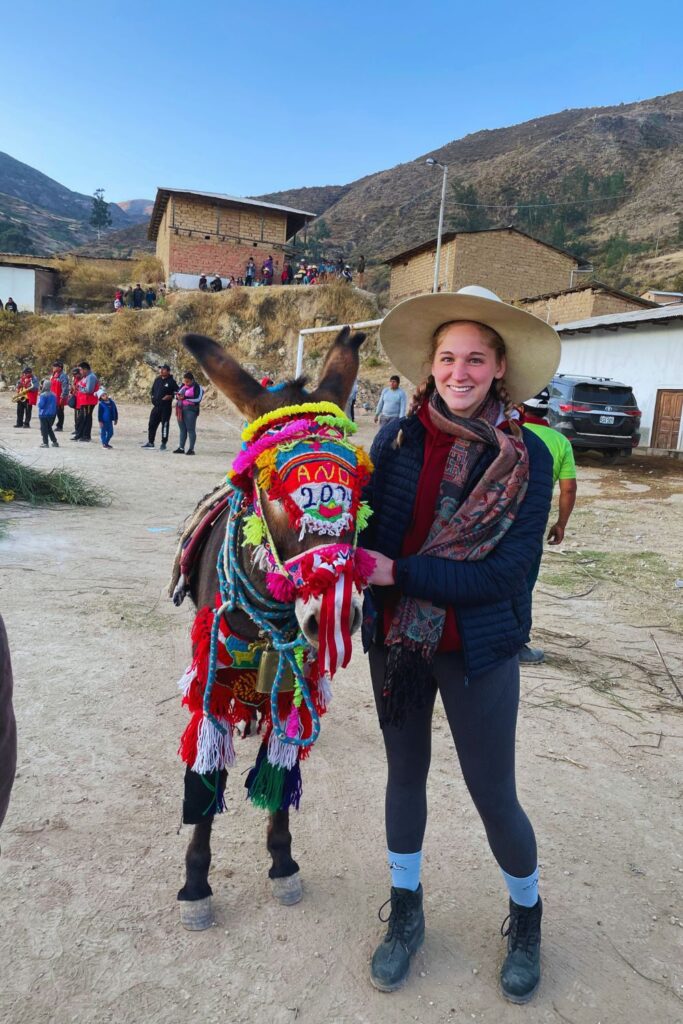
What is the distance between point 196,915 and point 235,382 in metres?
1.90

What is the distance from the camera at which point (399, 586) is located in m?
1.83

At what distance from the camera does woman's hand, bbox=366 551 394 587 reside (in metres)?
1.77

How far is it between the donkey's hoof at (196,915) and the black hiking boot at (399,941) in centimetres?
62

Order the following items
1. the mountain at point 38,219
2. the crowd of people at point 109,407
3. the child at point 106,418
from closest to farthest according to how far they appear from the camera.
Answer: the crowd of people at point 109,407 → the child at point 106,418 → the mountain at point 38,219

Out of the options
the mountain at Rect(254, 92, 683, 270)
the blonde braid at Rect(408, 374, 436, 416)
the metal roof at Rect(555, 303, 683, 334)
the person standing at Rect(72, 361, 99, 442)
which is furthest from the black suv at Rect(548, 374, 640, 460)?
the mountain at Rect(254, 92, 683, 270)

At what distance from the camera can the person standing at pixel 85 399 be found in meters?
15.2

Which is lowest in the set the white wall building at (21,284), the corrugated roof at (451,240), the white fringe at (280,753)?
the white fringe at (280,753)

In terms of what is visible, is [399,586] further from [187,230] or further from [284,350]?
[187,230]

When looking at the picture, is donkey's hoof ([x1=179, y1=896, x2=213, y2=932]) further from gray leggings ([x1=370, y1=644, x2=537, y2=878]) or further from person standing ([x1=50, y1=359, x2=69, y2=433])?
person standing ([x1=50, y1=359, x2=69, y2=433])

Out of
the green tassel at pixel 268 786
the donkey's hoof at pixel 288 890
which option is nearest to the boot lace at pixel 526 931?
the donkey's hoof at pixel 288 890

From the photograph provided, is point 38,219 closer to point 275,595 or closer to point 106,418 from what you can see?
point 106,418

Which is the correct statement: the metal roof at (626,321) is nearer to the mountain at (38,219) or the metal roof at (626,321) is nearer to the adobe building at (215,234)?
the adobe building at (215,234)

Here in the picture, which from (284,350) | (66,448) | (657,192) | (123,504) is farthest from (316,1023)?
(657,192)

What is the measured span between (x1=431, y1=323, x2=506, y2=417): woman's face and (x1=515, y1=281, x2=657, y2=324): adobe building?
23.0m
